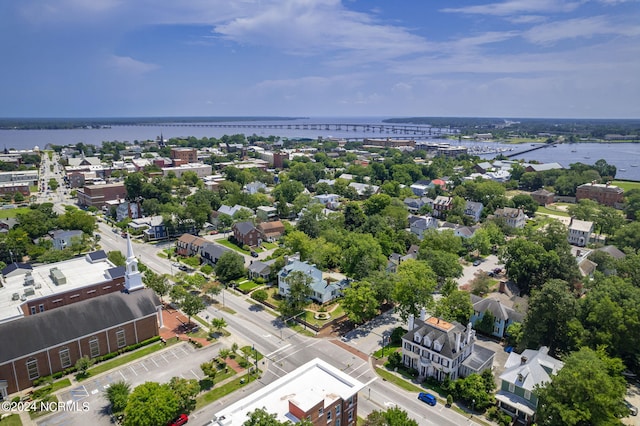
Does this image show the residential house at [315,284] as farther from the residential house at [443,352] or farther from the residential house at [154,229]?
the residential house at [154,229]

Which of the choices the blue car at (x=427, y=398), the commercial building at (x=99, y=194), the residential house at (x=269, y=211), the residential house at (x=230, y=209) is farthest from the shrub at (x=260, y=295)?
the commercial building at (x=99, y=194)

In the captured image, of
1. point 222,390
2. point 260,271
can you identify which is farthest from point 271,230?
point 222,390

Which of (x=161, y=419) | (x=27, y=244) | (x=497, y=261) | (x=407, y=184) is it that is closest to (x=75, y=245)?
(x=27, y=244)

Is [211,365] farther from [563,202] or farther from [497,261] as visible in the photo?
[563,202]

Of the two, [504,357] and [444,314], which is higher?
[444,314]

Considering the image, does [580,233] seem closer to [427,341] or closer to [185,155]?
[427,341]

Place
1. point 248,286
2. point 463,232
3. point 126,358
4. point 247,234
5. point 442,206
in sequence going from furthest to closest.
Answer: point 442,206 → point 463,232 → point 247,234 → point 248,286 → point 126,358
